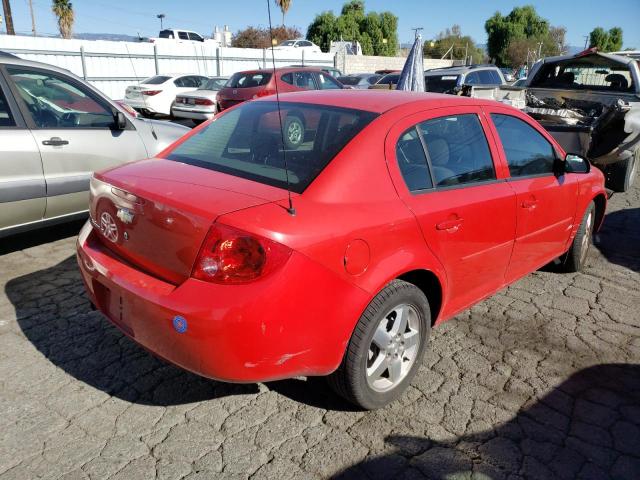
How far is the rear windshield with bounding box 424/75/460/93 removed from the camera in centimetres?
1261

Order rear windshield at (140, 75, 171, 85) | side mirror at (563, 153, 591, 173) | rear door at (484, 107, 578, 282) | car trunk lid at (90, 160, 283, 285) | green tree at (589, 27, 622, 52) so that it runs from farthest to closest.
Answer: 1. green tree at (589, 27, 622, 52)
2. rear windshield at (140, 75, 171, 85)
3. side mirror at (563, 153, 591, 173)
4. rear door at (484, 107, 578, 282)
5. car trunk lid at (90, 160, 283, 285)

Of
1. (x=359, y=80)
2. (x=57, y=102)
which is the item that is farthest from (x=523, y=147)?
(x=359, y=80)

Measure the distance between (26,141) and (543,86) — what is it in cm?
835

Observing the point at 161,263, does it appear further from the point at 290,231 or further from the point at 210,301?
the point at 290,231

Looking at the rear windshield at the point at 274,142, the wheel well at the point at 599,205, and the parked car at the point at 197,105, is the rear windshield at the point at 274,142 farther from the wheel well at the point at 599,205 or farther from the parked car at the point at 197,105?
the parked car at the point at 197,105

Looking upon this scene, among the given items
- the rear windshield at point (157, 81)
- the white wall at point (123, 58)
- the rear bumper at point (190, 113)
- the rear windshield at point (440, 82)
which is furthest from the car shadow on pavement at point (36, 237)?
the rear windshield at point (157, 81)

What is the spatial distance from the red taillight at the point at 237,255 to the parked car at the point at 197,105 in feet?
42.7

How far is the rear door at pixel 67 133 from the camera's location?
15.0 ft

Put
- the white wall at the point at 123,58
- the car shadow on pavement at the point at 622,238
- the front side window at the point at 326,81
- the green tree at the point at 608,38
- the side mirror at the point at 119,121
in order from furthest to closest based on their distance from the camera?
the green tree at the point at 608,38, the white wall at the point at 123,58, the front side window at the point at 326,81, the car shadow on pavement at the point at 622,238, the side mirror at the point at 119,121

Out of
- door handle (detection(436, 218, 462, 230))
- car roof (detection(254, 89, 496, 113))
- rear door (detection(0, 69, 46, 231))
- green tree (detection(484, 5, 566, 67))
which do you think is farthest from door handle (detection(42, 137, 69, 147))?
green tree (detection(484, 5, 566, 67))

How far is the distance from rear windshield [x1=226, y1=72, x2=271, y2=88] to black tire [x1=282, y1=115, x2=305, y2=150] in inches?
398

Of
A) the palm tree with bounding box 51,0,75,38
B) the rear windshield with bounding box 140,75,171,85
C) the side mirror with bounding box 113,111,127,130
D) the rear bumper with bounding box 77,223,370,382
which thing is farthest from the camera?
the palm tree with bounding box 51,0,75,38

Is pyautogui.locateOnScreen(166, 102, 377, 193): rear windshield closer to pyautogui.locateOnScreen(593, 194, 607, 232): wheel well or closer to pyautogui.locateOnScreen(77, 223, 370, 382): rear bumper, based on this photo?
pyautogui.locateOnScreen(77, 223, 370, 382): rear bumper

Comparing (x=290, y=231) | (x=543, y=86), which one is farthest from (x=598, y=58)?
(x=290, y=231)
